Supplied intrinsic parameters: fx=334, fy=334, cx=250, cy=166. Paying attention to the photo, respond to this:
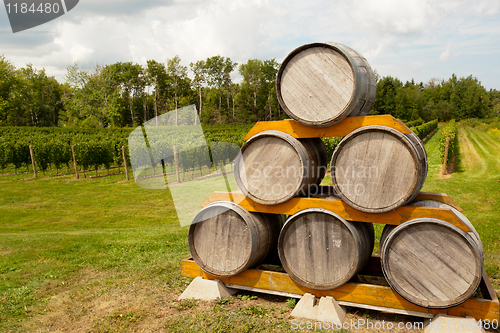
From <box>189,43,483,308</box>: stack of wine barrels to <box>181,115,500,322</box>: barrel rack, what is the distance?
118 mm

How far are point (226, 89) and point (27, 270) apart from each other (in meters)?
65.8

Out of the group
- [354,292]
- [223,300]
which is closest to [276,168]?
[354,292]

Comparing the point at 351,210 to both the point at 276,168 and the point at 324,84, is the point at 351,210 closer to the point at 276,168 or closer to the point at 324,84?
the point at 276,168

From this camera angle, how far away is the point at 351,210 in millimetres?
3938

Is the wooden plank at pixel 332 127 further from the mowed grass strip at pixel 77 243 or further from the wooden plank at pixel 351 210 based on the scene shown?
the mowed grass strip at pixel 77 243

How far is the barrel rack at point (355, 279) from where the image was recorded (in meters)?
3.60

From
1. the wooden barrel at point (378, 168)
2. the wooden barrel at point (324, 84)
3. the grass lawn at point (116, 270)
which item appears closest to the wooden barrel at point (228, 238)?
the grass lawn at point (116, 270)

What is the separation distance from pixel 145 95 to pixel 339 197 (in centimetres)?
6764

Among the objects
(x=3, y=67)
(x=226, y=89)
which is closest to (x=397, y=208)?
(x=226, y=89)

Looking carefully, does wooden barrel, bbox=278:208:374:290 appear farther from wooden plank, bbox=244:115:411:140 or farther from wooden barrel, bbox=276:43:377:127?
wooden barrel, bbox=276:43:377:127

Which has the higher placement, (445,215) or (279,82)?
(279,82)

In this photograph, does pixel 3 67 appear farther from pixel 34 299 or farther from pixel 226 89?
pixel 34 299

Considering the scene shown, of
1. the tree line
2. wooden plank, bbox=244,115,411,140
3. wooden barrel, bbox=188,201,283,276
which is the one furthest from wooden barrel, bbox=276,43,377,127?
the tree line

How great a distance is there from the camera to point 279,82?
4.16 meters
